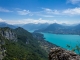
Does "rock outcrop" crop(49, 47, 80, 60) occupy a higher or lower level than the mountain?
higher

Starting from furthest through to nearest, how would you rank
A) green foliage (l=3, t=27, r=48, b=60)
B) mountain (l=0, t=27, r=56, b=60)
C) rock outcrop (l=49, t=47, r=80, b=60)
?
green foliage (l=3, t=27, r=48, b=60), mountain (l=0, t=27, r=56, b=60), rock outcrop (l=49, t=47, r=80, b=60)

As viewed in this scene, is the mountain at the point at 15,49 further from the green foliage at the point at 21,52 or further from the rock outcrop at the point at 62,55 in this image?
the rock outcrop at the point at 62,55

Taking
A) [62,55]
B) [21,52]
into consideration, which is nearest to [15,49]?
[21,52]

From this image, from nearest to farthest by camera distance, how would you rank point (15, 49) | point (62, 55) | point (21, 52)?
point (62, 55) → point (21, 52) → point (15, 49)

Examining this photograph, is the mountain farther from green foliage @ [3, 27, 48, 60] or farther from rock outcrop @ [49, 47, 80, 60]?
rock outcrop @ [49, 47, 80, 60]

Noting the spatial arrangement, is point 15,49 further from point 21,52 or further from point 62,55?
point 62,55

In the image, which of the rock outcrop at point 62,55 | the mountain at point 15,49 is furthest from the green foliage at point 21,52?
the rock outcrop at point 62,55

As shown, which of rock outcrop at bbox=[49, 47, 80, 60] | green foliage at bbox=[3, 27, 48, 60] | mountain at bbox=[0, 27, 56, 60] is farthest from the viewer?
green foliage at bbox=[3, 27, 48, 60]

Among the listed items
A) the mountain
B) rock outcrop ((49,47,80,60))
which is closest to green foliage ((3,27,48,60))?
the mountain
